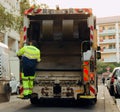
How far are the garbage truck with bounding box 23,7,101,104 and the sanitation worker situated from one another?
383 mm

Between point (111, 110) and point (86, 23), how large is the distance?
2.84 m

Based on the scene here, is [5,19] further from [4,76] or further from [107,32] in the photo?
[107,32]

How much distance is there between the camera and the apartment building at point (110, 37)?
79750 mm

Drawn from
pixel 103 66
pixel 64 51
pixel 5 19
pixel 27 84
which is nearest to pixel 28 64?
pixel 27 84

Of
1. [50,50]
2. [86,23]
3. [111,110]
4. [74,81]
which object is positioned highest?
[86,23]

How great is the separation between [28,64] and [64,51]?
2346 mm

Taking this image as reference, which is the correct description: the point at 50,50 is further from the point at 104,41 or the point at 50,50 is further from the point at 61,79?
the point at 104,41

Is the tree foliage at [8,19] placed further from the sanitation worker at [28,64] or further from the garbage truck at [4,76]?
the garbage truck at [4,76]

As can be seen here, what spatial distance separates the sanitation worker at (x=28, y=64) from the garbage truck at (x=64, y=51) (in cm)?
38

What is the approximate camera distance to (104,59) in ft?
264

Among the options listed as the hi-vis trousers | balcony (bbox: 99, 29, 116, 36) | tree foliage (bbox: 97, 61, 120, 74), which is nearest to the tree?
the hi-vis trousers

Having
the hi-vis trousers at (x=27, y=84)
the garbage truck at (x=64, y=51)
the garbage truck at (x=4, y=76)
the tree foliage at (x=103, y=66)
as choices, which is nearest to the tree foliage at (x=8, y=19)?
the garbage truck at (x=64, y=51)

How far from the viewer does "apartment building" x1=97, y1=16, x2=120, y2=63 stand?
262ft

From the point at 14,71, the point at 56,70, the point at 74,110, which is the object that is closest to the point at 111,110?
the point at 74,110
